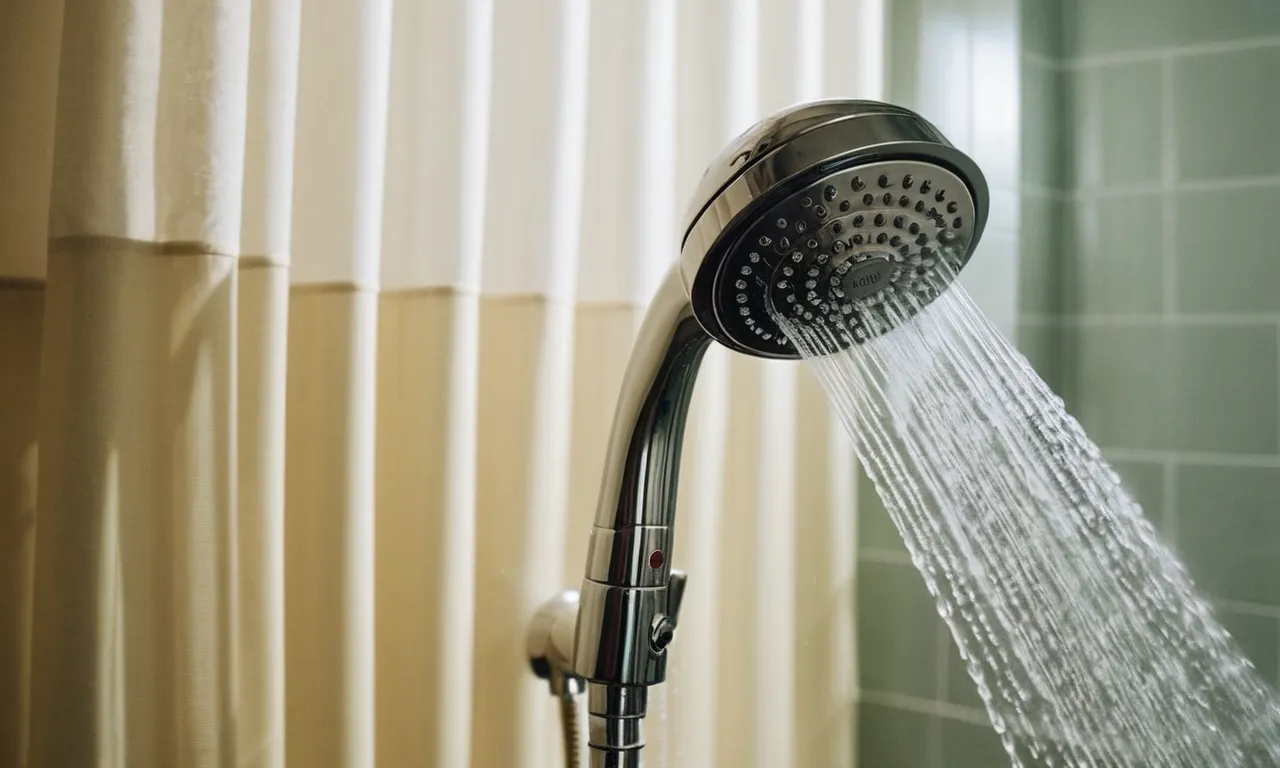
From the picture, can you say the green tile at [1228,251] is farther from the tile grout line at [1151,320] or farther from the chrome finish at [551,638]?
the chrome finish at [551,638]

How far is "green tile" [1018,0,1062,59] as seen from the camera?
99 cm

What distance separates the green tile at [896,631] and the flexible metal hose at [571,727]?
0.46 metres

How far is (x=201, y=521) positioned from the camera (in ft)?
1.54

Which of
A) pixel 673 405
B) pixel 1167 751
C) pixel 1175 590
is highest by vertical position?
pixel 673 405

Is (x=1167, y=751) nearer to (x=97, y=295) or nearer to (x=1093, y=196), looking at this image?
(x=1093, y=196)

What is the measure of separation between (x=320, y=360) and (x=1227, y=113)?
841 mm

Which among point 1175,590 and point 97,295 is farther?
point 1175,590

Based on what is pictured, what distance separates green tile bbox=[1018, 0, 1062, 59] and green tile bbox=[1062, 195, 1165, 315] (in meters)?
0.15

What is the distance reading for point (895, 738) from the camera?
39.8 inches

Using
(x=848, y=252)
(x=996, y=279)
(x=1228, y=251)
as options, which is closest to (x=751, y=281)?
(x=848, y=252)

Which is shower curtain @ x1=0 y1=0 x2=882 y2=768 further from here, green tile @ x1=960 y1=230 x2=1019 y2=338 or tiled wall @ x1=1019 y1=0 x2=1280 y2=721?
tiled wall @ x1=1019 y1=0 x2=1280 y2=721

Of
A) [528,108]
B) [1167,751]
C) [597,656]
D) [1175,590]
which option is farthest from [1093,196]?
[597,656]

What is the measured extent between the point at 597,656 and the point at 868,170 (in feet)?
0.85

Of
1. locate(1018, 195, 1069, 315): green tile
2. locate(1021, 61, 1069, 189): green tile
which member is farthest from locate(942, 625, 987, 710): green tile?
locate(1021, 61, 1069, 189): green tile
